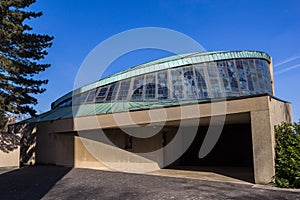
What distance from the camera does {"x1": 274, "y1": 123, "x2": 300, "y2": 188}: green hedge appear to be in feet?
25.9

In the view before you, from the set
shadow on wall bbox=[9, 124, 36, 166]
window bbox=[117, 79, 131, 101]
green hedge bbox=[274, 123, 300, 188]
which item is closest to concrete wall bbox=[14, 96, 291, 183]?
green hedge bbox=[274, 123, 300, 188]

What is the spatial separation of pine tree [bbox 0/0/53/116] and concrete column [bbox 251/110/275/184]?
1292cm

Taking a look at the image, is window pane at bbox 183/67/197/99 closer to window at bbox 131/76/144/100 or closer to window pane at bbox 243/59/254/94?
window at bbox 131/76/144/100

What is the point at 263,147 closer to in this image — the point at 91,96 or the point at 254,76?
the point at 254,76

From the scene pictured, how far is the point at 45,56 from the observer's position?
16781 mm

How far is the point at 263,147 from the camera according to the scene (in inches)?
331

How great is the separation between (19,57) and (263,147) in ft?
46.2

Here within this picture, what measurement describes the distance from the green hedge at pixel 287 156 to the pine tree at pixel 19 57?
1360cm

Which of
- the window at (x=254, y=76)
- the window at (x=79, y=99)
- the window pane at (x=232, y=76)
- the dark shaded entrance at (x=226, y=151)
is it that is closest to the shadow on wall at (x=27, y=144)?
the window at (x=79, y=99)

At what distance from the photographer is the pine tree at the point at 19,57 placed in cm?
1459

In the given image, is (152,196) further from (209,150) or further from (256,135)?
(209,150)

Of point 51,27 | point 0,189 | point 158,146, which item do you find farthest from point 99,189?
point 51,27

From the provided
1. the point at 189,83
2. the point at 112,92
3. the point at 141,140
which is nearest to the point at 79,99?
the point at 112,92

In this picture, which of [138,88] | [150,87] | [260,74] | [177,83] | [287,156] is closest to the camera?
[287,156]
